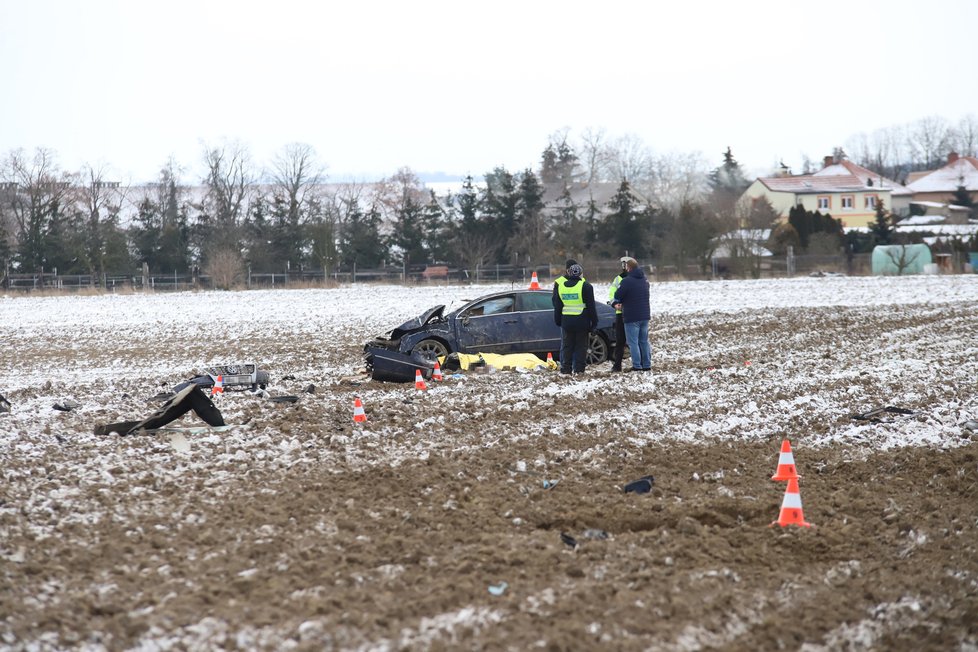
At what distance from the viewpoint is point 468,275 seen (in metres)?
59.8

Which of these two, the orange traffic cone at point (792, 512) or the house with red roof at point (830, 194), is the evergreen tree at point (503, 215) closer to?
the house with red roof at point (830, 194)

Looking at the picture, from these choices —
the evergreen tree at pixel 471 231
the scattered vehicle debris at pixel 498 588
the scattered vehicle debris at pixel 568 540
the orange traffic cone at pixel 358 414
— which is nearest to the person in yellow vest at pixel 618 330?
the orange traffic cone at pixel 358 414

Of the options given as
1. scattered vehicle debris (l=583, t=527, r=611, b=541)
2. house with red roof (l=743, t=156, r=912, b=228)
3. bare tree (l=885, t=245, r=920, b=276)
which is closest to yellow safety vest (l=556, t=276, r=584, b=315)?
scattered vehicle debris (l=583, t=527, r=611, b=541)

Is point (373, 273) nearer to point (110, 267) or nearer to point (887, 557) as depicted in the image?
point (110, 267)

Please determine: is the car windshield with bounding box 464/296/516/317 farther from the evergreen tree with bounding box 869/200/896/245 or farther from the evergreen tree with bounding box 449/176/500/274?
the evergreen tree with bounding box 869/200/896/245

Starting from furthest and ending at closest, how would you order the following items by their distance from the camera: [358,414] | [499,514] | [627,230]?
[627,230]
[358,414]
[499,514]

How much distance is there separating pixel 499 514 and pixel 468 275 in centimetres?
5219

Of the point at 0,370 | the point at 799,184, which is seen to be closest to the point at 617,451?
the point at 0,370

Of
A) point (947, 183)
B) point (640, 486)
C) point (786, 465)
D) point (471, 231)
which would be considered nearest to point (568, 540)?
point (640, 486)

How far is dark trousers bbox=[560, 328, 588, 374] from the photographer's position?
15.7 metres

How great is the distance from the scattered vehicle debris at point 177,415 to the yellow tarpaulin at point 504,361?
19.1 feet

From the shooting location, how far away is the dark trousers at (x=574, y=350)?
15.7 meters

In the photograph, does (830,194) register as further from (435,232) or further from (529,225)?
(435,232)

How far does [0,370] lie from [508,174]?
52.2 meters
